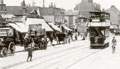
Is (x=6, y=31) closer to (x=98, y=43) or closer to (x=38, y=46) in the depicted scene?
(x=38, y=46)

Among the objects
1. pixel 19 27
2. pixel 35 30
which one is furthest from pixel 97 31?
pixel 19 27

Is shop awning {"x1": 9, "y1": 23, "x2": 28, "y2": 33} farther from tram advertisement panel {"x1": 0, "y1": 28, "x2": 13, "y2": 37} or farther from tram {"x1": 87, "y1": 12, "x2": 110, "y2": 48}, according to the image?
tram advertisement panel {"x1": 0, "y1": 28, "x2": 13, "y2": 37}

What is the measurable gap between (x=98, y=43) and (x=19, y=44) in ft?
41.4

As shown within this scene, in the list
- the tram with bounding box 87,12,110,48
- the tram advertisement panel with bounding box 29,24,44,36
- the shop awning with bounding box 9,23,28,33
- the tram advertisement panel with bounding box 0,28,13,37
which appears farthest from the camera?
the shop awning with bounding box 9,23,28,33

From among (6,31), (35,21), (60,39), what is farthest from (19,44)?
(6,31)

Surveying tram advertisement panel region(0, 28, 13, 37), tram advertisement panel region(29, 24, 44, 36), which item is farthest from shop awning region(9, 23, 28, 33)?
tram advertisement panel region(0, 28, 13, 37)

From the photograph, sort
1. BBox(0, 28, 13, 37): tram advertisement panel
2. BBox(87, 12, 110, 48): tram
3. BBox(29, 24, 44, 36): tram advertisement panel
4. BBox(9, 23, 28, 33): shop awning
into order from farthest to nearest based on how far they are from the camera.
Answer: BBox(9, 23, 28, 33): shop awning < BBox(29, 24, 44, 36): tram advertisement panel < BBox(87, 12, 110, 48): tram < BBox(0, 28, 13, 37): tram advertisement panel

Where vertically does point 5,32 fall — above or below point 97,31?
above

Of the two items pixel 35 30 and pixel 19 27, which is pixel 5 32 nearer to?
pixel 35 30

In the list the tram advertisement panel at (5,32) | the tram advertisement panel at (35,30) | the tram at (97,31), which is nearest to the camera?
the tram advertisement panel at (5,32)

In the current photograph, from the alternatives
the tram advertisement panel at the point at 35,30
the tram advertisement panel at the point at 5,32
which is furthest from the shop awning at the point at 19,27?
the tram advertisement panel at the point at 5,32

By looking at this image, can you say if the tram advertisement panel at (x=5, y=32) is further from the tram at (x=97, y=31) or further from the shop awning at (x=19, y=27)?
the shop awning at (x=19, y=27)

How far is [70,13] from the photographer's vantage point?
99.9 m

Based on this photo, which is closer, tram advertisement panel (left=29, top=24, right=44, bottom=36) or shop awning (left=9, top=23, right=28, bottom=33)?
tram advertisement panel (left=29, top=24, right=44, bottom=36)
